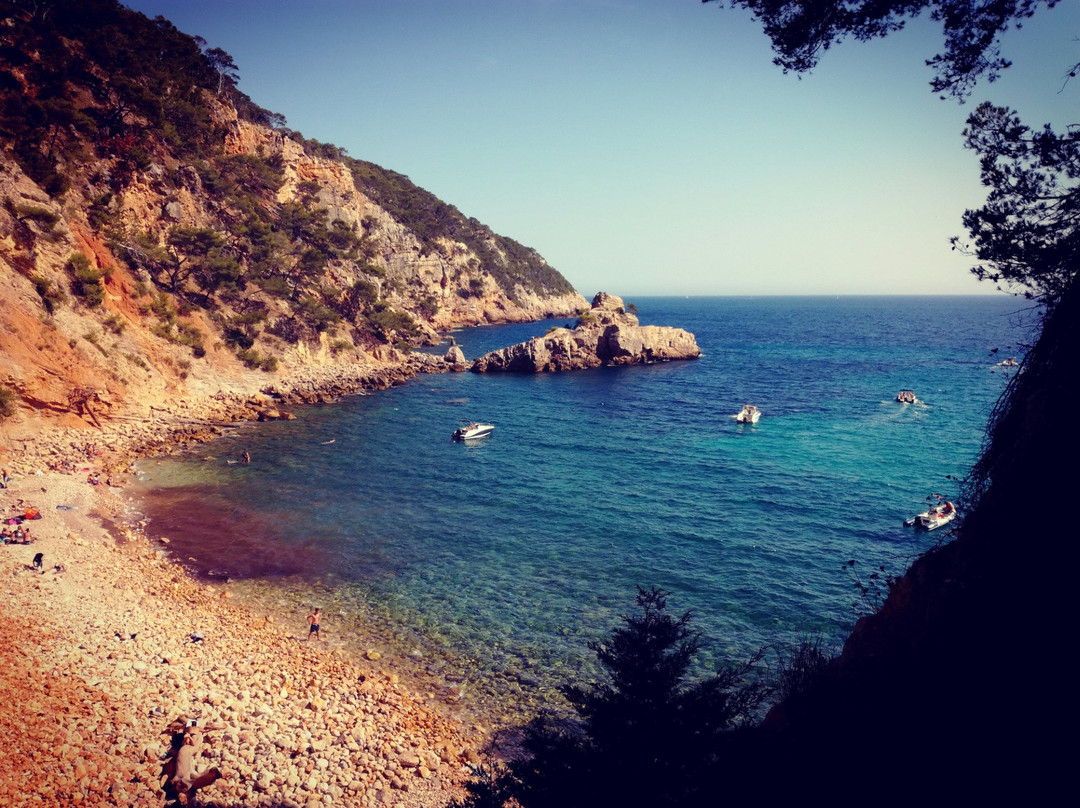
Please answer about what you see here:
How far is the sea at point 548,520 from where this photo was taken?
19.3 meters

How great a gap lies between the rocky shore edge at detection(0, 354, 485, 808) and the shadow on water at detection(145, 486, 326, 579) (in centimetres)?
120

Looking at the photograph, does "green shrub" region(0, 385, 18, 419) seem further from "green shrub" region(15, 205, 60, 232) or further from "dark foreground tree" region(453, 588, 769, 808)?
"dark foreground tree" region(453, 588, 769, 808)

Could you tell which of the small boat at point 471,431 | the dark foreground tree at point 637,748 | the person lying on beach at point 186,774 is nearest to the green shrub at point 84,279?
the small boat at point 471,431

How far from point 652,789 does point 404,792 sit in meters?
7.42

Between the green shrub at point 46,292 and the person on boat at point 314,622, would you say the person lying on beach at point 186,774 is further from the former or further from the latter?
the green shrub at point 46,292

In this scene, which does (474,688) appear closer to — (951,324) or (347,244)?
(347,244)

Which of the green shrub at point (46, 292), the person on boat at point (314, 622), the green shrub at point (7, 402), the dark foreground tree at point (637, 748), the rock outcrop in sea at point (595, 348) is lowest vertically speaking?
the person on boat at point (314, 622)

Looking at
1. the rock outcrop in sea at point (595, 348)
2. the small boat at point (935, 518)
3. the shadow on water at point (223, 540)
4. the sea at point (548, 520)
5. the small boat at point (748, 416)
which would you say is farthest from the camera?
the rock outcrop in sea at point (595, 348)

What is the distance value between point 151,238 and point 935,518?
63607 mm

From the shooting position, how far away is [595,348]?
80.6 m

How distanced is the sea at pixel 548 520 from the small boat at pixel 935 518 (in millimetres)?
431

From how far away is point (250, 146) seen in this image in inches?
2655

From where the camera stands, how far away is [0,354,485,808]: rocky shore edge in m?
12.2

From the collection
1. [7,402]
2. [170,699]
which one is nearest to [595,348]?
[7,402]
